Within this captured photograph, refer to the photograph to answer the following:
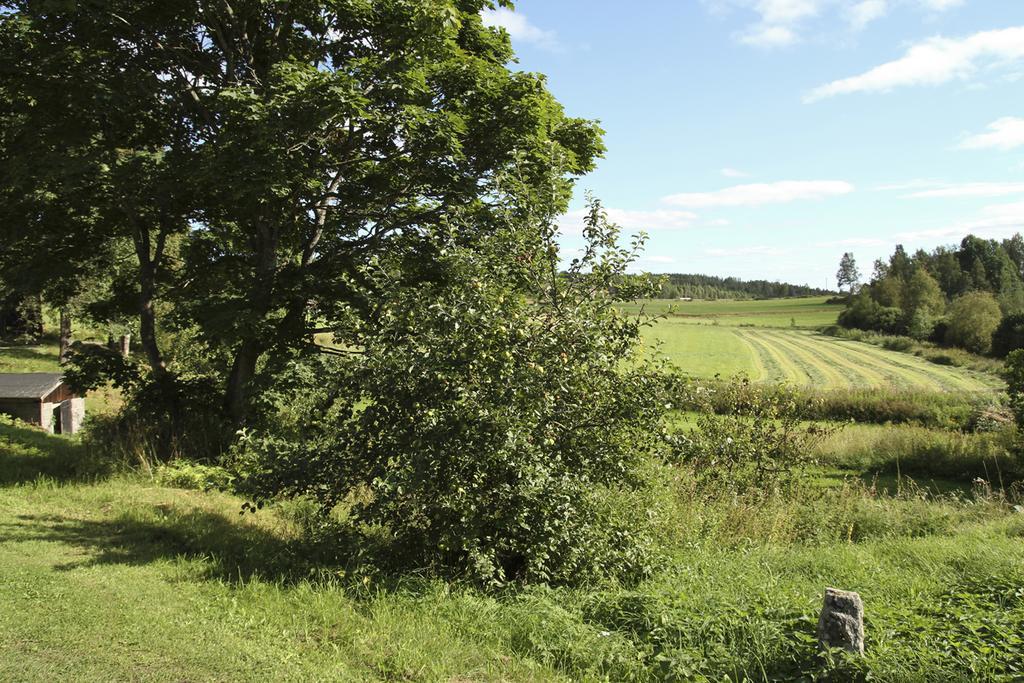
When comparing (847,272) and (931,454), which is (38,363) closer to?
(931,454)

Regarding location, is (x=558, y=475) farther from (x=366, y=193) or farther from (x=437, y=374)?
(x=366, y=193)

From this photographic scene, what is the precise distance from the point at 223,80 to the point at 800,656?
12653 mm

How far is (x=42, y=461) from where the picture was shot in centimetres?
1067

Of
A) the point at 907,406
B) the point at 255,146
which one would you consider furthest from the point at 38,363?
the point at 907,406

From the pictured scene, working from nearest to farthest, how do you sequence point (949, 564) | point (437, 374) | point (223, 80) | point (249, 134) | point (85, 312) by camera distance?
point (437, 374)
point (949, 564)
point (249, 134)
point (223, 80)
point (85, 312)

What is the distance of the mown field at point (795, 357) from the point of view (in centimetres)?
4500

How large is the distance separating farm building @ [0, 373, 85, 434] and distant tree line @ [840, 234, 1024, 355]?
6790cm

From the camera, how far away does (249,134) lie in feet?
30.8

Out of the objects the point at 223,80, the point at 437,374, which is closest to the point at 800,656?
the point at 437,374

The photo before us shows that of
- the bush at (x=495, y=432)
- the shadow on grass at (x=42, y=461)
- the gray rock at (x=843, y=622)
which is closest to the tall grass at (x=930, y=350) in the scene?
the bush at (x=495, y=432)

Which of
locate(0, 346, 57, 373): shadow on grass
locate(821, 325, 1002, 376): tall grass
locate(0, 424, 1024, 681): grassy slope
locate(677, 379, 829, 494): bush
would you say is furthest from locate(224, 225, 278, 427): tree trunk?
locate(821, 325, 1002, 376): tall grass

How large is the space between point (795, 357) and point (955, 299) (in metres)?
29.8

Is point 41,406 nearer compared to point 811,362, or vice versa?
point 41,406

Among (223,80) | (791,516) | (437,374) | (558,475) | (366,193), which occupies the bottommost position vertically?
(791,516)
